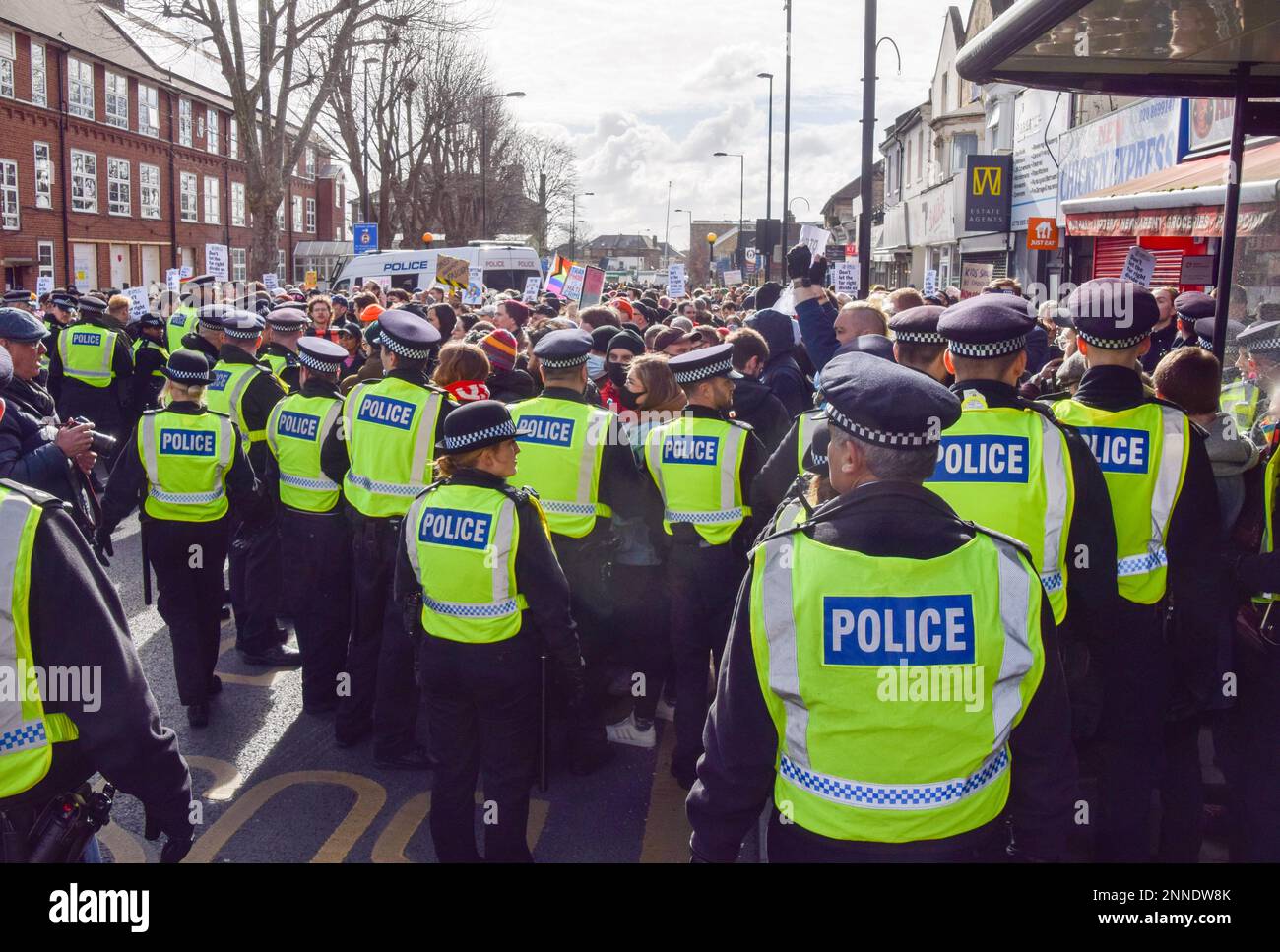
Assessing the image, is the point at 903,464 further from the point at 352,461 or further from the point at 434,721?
the point at 352,461

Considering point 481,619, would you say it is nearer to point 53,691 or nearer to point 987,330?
point 53,691

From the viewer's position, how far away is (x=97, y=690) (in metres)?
2.52

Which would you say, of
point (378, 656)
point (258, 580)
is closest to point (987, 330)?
point (378, 656)

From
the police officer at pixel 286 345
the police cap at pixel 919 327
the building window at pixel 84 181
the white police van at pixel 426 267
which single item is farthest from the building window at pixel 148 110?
the police cap at pixel 919 327

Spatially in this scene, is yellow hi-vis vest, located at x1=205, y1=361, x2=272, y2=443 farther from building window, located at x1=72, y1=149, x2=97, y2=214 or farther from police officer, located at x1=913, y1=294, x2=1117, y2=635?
building window, located at x1=72, y1=149, x2=97, y2=214

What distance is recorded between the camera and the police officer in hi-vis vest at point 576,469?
5137 millimetres

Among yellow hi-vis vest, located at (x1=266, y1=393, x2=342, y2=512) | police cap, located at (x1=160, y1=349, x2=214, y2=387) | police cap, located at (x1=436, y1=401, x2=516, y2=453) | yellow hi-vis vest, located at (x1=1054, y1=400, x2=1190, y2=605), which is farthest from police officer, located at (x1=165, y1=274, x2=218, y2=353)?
yellow hi-vis vest, located at (x1=1054, y1=400, x2=1190, y2=605)

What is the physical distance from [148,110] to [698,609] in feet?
154

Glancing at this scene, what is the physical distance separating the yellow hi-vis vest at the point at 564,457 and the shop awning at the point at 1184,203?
3653mm

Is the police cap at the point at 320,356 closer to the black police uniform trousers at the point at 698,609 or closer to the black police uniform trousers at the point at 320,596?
the black police uniform trousers at the point at 320,596

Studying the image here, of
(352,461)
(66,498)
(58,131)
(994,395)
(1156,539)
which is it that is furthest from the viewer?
(58,131)

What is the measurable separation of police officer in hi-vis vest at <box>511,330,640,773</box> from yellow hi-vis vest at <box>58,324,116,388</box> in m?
7.42

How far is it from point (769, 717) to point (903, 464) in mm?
641

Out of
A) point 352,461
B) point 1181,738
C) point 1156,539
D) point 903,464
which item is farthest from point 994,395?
point 352,461
